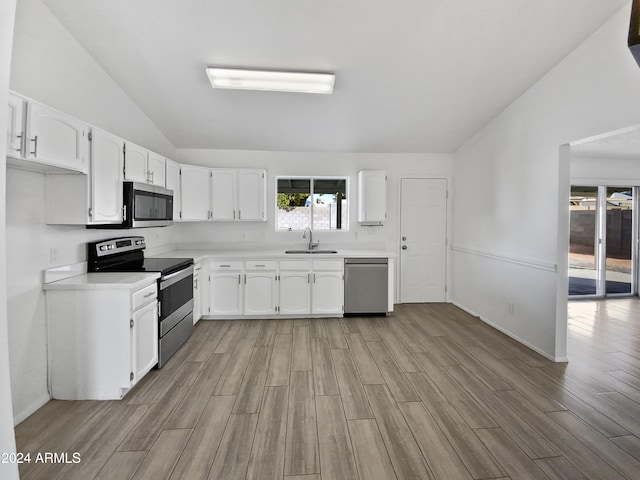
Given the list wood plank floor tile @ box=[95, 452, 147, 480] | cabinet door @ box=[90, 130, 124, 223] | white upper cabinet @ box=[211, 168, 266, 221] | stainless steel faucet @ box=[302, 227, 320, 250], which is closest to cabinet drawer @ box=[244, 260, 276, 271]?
white upper cabinet @ box=[211, 168, 266, 221]

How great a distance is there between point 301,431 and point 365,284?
2593mm

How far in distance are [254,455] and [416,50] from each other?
11.3 ft

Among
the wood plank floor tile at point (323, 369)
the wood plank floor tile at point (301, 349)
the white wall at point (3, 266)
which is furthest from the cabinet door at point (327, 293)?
the white wall at point (3, 266)

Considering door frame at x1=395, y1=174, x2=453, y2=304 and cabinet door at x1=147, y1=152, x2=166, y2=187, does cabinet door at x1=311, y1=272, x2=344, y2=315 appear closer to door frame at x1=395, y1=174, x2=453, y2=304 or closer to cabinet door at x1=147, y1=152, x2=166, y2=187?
door frame at x1=395, y1=174, x2=453, y2=304

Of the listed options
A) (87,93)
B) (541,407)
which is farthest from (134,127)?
(541,407)

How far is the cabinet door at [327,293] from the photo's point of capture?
4.48 meters

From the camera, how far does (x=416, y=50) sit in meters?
3.06

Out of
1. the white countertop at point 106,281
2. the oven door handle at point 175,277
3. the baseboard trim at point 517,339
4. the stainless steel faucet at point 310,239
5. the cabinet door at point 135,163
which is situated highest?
the cabinet door at point 135,163

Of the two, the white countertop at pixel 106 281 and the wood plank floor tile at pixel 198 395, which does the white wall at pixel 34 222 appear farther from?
the wood plank floor tile at pixel 198 395

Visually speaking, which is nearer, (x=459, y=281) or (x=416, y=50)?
(x=416, y=50)

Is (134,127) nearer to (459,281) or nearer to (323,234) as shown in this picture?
(323,234)

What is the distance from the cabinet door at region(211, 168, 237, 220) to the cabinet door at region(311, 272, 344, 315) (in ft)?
4.86

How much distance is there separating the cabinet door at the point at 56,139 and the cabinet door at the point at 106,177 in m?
0.10

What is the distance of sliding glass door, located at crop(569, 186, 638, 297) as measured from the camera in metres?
5.83
